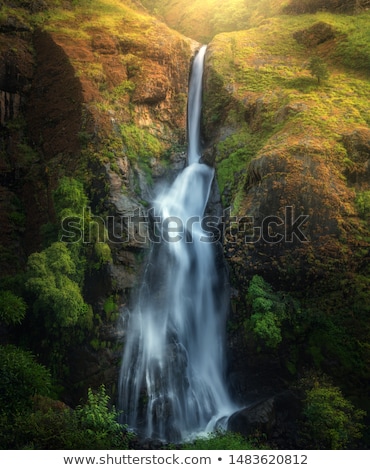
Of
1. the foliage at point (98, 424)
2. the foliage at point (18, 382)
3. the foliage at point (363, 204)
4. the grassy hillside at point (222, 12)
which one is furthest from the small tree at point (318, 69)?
the foliage at point (18, 382)

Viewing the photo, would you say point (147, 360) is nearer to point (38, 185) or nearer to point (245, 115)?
point (38, 185)

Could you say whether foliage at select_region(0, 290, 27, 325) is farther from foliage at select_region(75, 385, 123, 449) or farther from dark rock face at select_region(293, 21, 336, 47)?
dark rock face at select_region(293, 21, 336, 47)

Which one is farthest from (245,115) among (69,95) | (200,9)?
(200,9)

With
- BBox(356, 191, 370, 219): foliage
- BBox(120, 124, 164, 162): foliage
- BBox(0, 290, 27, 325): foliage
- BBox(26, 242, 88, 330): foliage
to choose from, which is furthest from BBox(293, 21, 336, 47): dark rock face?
BBox(0, 290, 27, 325): foliage

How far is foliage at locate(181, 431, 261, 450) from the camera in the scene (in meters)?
8.82

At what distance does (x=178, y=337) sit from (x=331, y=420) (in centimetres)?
531

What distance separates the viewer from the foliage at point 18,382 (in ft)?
29.4

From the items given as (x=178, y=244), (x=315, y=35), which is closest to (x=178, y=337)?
(x=178, y=244)

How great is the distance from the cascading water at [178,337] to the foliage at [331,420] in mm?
2731

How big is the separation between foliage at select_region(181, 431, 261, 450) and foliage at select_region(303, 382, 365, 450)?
5.20 feet

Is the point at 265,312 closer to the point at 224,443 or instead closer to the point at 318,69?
the point at 224,443

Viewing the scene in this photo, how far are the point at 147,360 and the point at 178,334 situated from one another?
137 cm

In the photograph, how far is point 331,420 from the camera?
952 centimetres

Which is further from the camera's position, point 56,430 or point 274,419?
point 274,419
